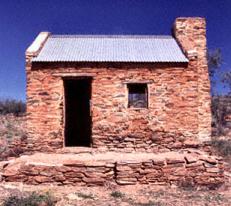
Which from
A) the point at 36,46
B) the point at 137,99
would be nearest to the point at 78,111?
the point at 36,46

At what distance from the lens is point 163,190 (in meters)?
10.9

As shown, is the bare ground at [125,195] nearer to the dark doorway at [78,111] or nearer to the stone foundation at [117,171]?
the stone foundation at [117,171]

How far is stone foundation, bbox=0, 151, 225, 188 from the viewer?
1112 cm

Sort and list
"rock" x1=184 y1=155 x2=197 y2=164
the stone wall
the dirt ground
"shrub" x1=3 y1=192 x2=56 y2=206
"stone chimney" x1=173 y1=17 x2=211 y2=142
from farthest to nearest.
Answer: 1. "stone chimney" x1=173 y1=17 x2=211 y2=142
2. the stone wall
3. "rock" x1=184 y1=155 x2=197 y2=164
4. the dirt ground
5. "shrub" x1=3 y1=192 x2=56 y2=206

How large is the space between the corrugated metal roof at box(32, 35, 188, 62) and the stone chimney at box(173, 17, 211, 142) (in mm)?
294

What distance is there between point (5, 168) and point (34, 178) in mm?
900

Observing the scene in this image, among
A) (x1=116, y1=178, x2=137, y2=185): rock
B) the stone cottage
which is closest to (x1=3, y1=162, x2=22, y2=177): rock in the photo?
the stone cottage

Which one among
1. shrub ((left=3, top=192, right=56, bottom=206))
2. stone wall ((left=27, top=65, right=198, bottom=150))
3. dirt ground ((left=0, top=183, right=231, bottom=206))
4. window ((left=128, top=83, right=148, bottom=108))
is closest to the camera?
shrub ((left=3, top=192, right=56, bottom=206))

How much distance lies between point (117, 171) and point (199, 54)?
18.0 feet

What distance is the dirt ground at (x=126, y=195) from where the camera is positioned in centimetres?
949

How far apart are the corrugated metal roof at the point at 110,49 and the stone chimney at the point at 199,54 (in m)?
0.29

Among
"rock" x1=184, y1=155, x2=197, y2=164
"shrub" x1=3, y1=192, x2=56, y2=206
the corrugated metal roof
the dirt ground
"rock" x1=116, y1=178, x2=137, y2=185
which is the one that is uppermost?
the corrugated metal roof

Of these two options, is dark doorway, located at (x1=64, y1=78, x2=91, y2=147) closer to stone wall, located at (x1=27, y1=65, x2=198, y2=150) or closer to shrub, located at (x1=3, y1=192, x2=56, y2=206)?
stone wall, located at (x1=27, y1=65, x2=198, y2=150)

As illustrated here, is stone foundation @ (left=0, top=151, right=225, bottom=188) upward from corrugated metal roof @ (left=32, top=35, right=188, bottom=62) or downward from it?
downward
